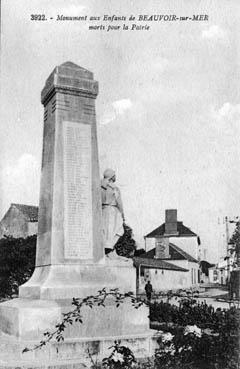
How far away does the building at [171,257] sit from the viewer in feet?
122

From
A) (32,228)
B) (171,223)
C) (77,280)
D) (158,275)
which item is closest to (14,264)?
(32,228)

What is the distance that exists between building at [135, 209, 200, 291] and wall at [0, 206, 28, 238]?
32.0 feet

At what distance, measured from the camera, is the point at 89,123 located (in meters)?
8.04

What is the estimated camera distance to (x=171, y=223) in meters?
59.1

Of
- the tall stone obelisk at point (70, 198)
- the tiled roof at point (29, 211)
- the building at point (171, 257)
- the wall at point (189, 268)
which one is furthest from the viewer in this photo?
the wall at point (189, 268)

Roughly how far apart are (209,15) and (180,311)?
5.89 metres

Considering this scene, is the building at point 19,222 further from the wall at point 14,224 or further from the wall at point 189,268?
the wall at point 189,268

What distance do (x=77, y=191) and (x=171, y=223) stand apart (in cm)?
5205

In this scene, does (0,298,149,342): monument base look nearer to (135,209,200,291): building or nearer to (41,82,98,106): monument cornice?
(41,82,98,106): monument cornice

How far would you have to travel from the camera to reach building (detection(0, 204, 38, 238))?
39531mm

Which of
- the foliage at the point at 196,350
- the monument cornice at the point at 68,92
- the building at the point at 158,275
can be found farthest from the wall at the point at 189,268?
the foliage at the point at 196,350

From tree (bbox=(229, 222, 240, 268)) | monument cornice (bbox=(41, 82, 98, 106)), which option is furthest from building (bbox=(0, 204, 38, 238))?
monument cornice (bbox=(41, 82, 98, 106))

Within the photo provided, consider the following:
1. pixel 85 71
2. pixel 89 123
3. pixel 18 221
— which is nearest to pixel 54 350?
pixel 89 123

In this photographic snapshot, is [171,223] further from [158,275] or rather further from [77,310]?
[77,310]
